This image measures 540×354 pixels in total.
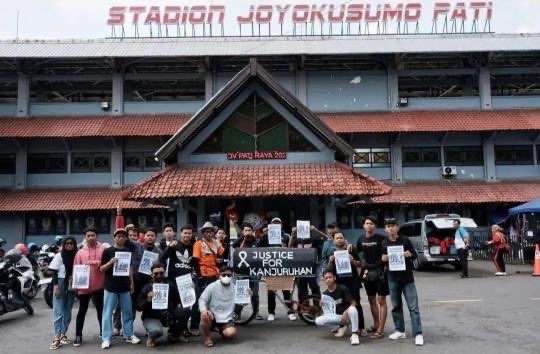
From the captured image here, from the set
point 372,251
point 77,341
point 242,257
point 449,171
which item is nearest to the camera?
point 77,341

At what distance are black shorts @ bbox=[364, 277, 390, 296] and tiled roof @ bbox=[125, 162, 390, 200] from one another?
22.0 ft

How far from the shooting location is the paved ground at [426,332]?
816 centimetres

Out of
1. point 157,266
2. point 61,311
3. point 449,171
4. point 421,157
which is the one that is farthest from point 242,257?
point 421,157

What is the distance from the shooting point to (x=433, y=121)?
87.1 ft

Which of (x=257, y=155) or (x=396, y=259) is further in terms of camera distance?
(x=257, y=155)

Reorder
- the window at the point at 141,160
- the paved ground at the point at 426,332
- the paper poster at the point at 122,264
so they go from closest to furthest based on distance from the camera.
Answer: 1. the paved ground at the point at 426,332
2. the paper poster at the point at 122,264
3. the window at the point at 141,160

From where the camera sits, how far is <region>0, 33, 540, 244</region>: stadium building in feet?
85.3

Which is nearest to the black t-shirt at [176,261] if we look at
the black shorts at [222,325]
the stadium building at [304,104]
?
the black shorts at [222,325]

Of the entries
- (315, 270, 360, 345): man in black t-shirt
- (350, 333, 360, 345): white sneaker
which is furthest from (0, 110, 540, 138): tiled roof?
(350, 333, 360, 345): white sneaker

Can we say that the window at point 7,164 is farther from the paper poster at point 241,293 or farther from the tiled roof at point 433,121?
the paper poster at point 241,293

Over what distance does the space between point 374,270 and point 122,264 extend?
14.3ft

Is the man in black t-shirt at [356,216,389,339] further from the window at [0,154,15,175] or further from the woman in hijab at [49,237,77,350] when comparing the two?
the window at [0,154,15,175]

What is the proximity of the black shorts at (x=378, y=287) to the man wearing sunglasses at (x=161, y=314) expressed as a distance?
324 centimetres

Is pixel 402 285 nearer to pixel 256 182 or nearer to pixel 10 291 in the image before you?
pixel 256 182
